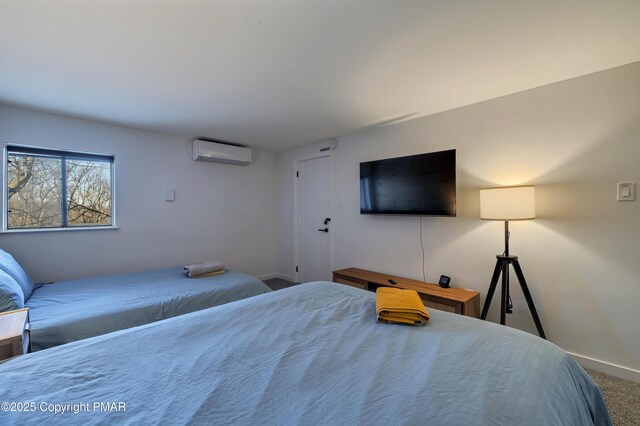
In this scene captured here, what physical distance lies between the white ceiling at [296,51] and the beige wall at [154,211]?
0.37 meters

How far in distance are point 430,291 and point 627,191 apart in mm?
1641

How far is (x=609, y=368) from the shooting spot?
2.06 m

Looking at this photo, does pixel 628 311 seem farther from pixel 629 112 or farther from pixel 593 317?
pixel 629 112

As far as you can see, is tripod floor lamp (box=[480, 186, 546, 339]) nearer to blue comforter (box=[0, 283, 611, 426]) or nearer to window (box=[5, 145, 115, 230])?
blue comforter (box=[0, 283, 611, 426])

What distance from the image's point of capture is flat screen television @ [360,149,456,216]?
274 centimetres

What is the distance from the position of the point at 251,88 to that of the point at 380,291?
6.49 feet

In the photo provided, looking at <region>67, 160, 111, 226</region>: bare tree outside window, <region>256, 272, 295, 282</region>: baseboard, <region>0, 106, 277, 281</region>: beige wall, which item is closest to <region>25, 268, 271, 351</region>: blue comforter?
<region>0, 106, 277, 281</region>: beige wall

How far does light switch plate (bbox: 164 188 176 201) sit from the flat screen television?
8.48 feet

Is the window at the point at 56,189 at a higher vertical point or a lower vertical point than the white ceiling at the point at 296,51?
lower

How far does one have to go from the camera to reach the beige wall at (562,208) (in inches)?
79.5

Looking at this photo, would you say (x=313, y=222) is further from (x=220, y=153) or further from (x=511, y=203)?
(x=511, y=203)

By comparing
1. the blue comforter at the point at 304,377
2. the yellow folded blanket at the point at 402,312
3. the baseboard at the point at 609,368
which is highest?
the yellow folded blanket at the point at 402,312

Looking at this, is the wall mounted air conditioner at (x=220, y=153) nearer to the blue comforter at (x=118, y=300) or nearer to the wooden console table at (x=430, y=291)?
the blue comforter at (x=118, y=300)

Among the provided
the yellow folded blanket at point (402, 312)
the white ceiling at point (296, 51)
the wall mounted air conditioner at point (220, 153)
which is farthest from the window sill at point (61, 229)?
the yellow folded blanket at point (402, 312)
